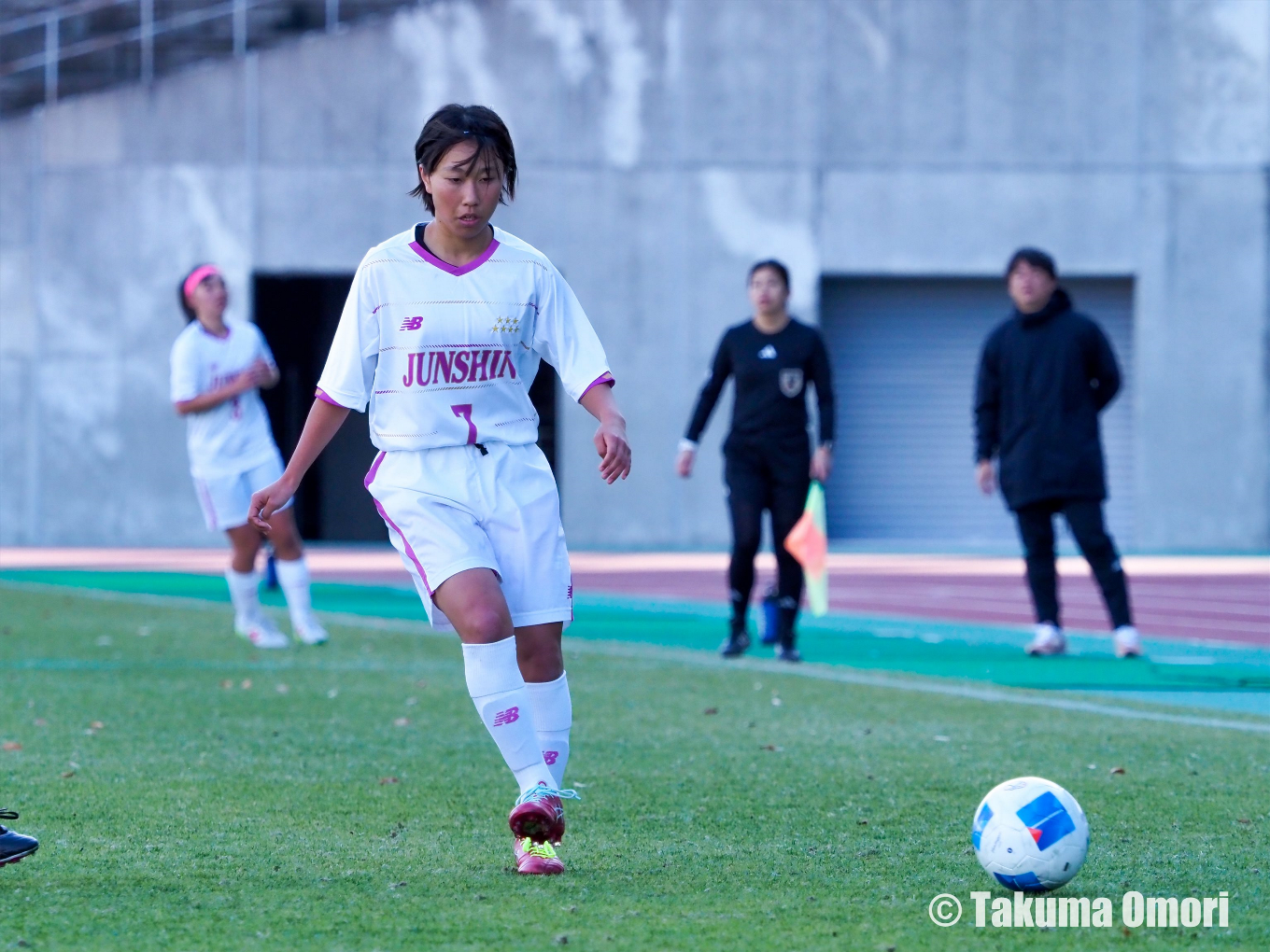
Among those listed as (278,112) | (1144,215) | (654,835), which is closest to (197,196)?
(278,112)

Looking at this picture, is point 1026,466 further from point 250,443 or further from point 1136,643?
point 250,443

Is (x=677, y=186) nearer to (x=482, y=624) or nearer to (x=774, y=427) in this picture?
(x=774, y=427)

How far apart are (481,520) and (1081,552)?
6043mm

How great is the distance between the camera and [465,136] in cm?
456

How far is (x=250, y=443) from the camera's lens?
10.6 metres

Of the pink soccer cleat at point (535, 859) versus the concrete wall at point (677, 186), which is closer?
the pink soccer cleat at point (535, 859)

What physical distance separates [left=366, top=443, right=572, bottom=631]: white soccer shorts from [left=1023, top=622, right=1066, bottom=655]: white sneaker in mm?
5987

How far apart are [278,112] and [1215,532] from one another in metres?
12.4

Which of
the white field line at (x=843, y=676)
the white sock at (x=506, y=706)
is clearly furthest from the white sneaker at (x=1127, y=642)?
the white sock at (x=506, y=706)

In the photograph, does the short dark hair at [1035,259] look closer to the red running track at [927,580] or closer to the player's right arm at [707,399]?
the player's right arm at [707,399]

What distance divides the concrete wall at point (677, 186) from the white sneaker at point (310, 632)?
37.3 ft

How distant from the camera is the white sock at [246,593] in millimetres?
10750

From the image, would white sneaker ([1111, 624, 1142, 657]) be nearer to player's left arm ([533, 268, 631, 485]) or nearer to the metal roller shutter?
player's left arm ([533, 268, 631, 485])

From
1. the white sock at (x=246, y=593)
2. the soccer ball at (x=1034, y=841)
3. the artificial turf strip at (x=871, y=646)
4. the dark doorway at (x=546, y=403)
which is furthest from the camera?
the dark doorway at (x=546, y=403)
